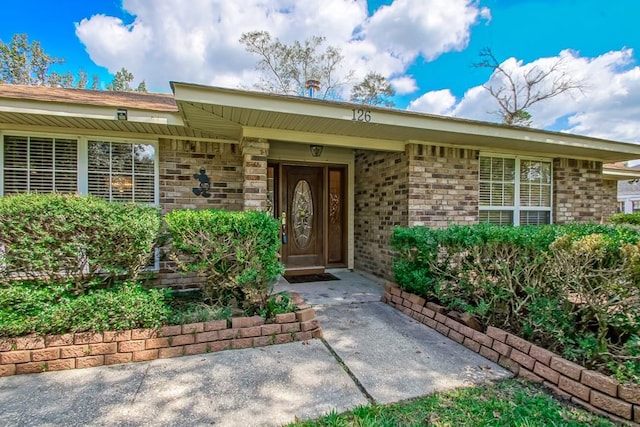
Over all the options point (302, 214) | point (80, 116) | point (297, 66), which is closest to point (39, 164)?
point (80, 116)

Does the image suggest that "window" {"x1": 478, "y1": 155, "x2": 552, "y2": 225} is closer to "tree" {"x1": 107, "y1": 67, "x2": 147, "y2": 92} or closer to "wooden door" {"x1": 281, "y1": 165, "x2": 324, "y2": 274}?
"wooden door" {"x1": 281, "y1": 165, "x2": 324, "y2": 274}

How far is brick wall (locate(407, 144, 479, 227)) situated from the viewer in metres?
4.95

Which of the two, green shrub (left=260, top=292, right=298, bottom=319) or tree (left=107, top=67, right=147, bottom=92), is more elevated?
tree (left=107, top=67, right=147, bottom=92)

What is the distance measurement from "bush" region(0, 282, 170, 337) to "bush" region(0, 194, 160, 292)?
164 millimetres

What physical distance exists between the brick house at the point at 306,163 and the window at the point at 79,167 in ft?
0.05

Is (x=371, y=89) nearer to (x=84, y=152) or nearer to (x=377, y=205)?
(x=377, y=205)

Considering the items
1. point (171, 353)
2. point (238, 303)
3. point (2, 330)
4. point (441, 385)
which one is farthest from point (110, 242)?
point (441, 385)

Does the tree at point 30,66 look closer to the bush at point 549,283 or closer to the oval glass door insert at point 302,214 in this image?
the oval glass door insert at point 302,214

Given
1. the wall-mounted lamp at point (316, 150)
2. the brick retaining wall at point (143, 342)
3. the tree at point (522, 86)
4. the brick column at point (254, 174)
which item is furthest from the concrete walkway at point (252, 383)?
the tree at point (522, 86)

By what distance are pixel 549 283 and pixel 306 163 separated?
4521 millimetres

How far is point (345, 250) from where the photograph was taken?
6.50 m

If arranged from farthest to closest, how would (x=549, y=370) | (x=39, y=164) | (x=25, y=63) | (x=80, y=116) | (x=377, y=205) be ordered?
(x=25, y=63) < (x=377, y=205) < (x=39, y=164) < (x=80, y=116) < (x=549, y=370)

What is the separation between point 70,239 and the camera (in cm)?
281

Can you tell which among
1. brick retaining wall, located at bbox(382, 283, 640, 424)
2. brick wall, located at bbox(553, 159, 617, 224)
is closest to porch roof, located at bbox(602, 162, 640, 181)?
brick wall, located at bbox(553, 159, 617, 224)
